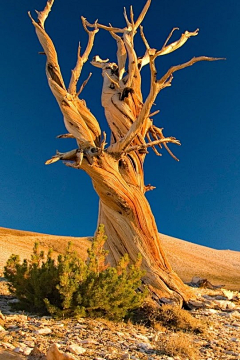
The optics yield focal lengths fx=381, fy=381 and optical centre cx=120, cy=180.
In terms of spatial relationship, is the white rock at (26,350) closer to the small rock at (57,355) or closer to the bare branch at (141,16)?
the small rock at (57,355)

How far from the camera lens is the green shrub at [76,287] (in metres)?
6.74

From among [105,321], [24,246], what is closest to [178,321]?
[105,321]

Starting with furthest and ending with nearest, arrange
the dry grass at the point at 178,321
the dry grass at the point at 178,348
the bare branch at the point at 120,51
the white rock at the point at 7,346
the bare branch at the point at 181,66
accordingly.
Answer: the bare branch at the point at 120,51, the bare branch at the point at 181,66, the dry grass at the point at 178,321, the dry grass at the point at 178,348, the white rock at the point at 7,346

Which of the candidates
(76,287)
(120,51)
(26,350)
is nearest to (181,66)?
(120,51)

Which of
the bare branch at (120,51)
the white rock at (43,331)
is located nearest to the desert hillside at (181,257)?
the bare branch at (120,51)

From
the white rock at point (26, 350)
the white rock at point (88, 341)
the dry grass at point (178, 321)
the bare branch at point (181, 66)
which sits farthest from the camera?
the bare branch at point (181, 66)

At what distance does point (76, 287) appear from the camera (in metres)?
6.79

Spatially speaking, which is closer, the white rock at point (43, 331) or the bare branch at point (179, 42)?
the white rock at point (43, 331)

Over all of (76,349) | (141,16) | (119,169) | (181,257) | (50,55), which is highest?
(141,16)

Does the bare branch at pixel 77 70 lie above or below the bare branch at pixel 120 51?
below

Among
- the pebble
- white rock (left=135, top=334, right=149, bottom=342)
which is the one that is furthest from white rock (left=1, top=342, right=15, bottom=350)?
white rock (left=135, top=334, right=149, bottom=342)

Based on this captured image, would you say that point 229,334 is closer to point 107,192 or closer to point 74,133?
point 107,192

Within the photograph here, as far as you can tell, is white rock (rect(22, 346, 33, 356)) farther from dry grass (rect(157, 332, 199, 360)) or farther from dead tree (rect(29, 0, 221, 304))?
dead tree (rect(29, 0, 221, 304))

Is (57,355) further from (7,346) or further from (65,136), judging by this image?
(65,136)
